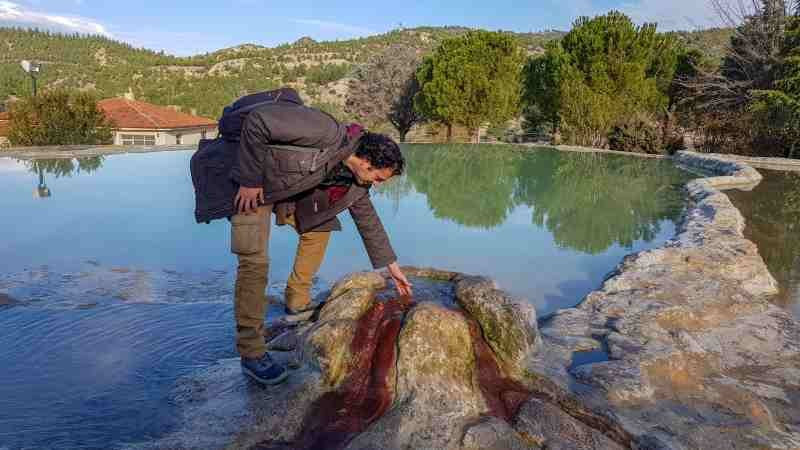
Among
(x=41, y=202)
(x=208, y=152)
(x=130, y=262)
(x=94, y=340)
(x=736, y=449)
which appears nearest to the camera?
(x=736, y=449)

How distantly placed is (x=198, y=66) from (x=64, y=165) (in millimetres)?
45343

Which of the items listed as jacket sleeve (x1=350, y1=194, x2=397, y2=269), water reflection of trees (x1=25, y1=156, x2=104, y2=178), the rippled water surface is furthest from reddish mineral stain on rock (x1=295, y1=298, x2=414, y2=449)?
water reflection of trees (x1=25, y1=156, x2=104, y2=178)

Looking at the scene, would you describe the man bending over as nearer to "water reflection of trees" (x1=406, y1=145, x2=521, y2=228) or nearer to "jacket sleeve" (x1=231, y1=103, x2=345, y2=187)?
"jacket sleeve" (x1=231, y1=103, x2=345, y2=187)

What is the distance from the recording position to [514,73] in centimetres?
1964

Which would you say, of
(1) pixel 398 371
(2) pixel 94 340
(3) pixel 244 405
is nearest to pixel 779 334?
(1) pixel 398 371

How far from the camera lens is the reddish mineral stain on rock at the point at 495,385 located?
2.15m

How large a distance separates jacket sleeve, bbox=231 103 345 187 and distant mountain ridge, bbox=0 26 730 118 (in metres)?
26.7

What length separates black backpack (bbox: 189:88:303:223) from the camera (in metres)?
2.36

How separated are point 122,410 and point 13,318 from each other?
144 centimetres

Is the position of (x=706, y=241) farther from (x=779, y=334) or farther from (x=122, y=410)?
(x=122, y=410)

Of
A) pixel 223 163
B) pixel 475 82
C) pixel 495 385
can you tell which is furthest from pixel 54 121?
pixel 495 385

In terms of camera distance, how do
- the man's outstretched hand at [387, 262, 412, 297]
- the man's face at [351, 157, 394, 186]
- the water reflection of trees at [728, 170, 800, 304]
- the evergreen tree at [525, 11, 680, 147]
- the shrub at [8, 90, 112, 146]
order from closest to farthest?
the man's face at [351, 157, 394, 186] → the man's outstretched hand at [387, 262, 412, 297] → the water reflection of trees at [728, 170, 800, 304] → the shrub at [8, 90, 112, 146] → the evergreen tree at [525, 11, 680, 147]

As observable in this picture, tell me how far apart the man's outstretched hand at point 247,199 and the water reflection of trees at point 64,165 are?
8.14 m

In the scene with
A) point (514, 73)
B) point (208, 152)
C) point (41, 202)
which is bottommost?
point (41, 202)
